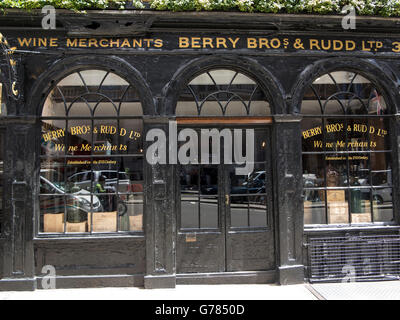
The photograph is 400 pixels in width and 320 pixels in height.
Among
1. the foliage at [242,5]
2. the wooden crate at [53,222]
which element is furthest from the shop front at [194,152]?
the foliage at [242,5]

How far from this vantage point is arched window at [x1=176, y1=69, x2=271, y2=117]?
5.39m

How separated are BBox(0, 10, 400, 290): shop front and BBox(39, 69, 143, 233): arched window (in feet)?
0.06

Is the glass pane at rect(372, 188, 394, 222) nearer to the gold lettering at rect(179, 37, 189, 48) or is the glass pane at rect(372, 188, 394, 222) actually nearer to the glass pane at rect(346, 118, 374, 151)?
the glass pane at rect(346, 118, 374, 151)

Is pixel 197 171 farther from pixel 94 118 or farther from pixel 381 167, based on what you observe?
pixel 381 167

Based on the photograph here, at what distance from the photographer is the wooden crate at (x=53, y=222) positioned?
513cm

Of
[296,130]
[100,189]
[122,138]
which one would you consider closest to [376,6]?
[296,130]

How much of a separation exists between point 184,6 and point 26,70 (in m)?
2.96

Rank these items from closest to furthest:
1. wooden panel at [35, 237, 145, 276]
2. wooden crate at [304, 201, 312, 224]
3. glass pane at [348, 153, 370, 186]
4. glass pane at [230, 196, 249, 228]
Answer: wooden panel at [35, 237, 145, 276] < glass pane at [230, 196, 249, 228] < wooden crate at [304, 201, 312, 224] < glass pane at [348, 153, 370, 186]

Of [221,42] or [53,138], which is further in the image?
[221,42]

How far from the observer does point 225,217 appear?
5312mm

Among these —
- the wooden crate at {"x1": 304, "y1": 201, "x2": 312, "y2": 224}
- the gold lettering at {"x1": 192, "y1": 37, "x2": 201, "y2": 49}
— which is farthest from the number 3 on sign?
the gold lettering at {"x1": 192, "y1": 37, "x2": 201, "y2": 49}

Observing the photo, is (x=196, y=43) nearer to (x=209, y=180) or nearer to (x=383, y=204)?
(x=209, y=180)

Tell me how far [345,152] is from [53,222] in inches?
215

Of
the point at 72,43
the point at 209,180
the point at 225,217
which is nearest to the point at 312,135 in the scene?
the point at 209,180
